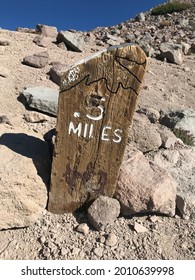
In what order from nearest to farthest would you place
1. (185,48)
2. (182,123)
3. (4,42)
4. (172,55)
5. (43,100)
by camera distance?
(43,100), (182,123), (4,42), (172,55), (185,48)

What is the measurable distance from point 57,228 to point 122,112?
125 cm

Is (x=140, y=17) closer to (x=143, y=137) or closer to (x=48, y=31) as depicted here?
(x=48, y=31)

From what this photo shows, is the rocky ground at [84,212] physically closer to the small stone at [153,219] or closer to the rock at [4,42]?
the small stone at [153,219]

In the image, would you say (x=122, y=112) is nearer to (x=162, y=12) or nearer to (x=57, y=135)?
(x=57, y=135)

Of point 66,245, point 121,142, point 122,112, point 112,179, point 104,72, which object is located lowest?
point 66,245

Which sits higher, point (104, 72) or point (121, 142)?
point (104, 72)

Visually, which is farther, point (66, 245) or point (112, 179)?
point (112, 179)

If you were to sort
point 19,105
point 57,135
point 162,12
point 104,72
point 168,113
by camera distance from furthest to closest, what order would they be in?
point 162,12 < point 168,113 < point 19,105 < point 57,135 < point 104,72

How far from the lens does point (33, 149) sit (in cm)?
350

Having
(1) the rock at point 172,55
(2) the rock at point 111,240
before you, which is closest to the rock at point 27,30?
(1) the rock at point 172,55

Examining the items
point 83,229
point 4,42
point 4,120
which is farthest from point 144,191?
point 4,42

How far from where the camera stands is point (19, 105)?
5.43 m

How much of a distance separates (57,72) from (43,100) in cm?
135

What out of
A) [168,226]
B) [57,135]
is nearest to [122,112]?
[57,135]
